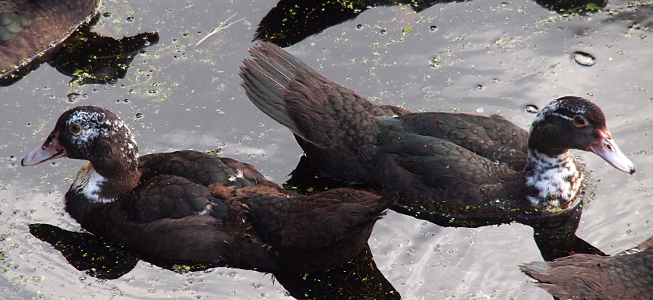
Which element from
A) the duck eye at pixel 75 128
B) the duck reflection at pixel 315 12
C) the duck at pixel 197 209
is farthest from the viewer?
the duck reflection at pixel 315 12

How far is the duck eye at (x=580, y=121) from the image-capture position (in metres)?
6.12

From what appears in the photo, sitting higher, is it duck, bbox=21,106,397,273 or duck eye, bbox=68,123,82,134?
duck eye, bbox=68,123,82,134

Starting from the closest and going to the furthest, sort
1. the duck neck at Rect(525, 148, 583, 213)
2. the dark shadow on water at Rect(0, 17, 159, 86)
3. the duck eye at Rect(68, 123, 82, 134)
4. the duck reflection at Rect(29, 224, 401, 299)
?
the duck reflection at Rect(29, 224, 401, 299), the duck eye at Rect(68, 123, 82, 134), the duck neck at Rect(525, 148, 583, 213), the dark shadow on water at Rect(0, 17, 159, 86)

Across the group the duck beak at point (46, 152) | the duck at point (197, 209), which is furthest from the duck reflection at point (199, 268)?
the duck beak at point (46, 152)

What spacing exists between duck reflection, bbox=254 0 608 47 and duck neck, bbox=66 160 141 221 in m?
2.35

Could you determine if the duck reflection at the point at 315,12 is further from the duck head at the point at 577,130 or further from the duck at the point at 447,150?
the duck head at the point at 577,130

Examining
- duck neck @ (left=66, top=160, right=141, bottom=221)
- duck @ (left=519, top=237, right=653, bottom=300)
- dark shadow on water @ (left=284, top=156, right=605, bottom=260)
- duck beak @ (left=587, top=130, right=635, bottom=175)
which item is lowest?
dark shadow on water @ (left=284, top=156, right=605, bottom=260)

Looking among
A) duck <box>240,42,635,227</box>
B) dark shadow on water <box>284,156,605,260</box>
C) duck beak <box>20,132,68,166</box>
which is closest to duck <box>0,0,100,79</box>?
duck beak <box>20,132,68,166</box>

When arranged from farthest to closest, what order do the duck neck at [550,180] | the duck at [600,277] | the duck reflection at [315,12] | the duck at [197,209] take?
the duck reflection at [315,12] → the duck neck at [550,180] → the duck at [197,209] → the duck at [600,277]

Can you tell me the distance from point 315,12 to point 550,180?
3164 millimetres

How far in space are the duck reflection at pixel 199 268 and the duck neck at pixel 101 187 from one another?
0.22 m

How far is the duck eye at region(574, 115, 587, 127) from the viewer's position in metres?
6.12

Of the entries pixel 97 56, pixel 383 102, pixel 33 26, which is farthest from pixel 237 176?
pixel 33 26

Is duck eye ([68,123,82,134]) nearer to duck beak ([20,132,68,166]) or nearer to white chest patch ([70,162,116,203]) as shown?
duck beak ([20,132,68,166])
